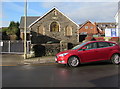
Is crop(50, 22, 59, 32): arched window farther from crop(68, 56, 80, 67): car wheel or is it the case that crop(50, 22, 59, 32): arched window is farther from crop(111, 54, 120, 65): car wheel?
crop(68, 56, 80, 67): car wheel

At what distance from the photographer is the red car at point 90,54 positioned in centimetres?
869

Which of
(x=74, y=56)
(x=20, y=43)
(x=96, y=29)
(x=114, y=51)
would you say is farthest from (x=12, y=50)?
(x=96, y=29)

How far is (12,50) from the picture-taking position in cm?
1595

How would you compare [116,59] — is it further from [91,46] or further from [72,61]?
[72,61]

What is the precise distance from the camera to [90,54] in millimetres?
8820

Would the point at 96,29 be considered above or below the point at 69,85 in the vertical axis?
above

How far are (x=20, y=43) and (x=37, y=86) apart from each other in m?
11.4

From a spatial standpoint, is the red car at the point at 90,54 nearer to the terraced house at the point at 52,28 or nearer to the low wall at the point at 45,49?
the low wall at the point at 45,49

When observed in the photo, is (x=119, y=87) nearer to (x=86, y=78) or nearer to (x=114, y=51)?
(x=86, y=78)

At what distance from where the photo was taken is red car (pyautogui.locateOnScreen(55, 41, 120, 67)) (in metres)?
8.69

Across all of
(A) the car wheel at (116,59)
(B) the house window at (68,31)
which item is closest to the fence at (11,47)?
(A) the car wheel at (116,59)

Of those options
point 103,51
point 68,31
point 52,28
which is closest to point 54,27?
point 52,28

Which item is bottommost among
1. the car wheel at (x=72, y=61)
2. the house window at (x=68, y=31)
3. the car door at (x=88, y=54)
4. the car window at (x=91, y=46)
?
the car wheel at (x=72, y=61)

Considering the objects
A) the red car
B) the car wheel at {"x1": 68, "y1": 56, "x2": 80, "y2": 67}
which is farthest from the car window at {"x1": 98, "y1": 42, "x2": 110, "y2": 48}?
the car wheel at {"x1": 68, "y1": 56, "x2": 80, "y2": 67}
